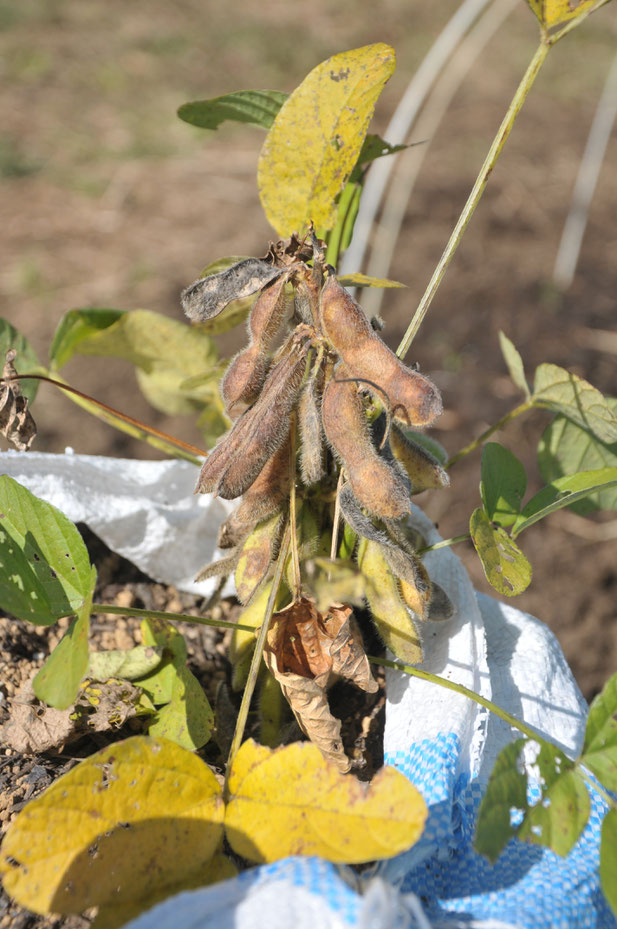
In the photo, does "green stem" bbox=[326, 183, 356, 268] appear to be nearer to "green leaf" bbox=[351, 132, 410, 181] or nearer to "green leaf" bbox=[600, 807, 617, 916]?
"green leaf" bbox=[351, 132, 410, 181]

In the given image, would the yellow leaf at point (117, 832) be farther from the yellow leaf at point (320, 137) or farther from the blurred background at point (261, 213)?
the blurred background at point (261, 213)

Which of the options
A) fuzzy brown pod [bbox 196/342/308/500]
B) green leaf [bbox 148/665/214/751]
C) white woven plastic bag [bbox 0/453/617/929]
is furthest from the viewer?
green leaf [bbox 148/665/214/751]

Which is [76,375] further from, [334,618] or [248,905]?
[248,905]

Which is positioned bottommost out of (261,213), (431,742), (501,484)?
(261,213)

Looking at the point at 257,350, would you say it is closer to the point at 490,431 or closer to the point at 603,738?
the point at 490,431

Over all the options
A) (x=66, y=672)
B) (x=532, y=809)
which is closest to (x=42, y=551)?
(x=66, y=672)

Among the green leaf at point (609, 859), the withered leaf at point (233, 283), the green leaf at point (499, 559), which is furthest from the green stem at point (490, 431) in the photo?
the green leaf at point (609, 859)

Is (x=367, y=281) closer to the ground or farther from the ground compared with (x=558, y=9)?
closer to the ground

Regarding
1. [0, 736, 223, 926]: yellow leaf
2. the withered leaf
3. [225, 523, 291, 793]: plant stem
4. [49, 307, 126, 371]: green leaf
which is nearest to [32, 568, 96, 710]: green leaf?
[0, 736, 223, 926]: yellow leaf
